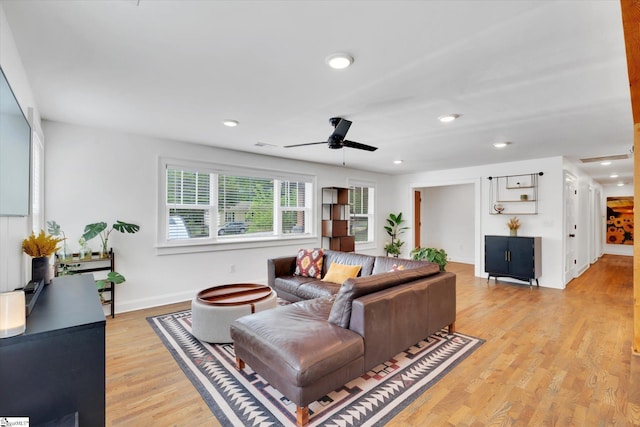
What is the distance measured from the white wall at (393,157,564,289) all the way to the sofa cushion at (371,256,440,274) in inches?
137

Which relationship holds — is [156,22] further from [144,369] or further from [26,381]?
[144,369]

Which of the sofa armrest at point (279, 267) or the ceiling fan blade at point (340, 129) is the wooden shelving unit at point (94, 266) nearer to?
the sofa armrest at point (279, 267)

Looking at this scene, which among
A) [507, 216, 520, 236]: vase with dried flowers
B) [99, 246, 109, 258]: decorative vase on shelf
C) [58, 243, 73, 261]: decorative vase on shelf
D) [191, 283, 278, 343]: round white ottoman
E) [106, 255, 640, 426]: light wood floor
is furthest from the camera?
[507, 216, 520, 236]: vase with dried flowers

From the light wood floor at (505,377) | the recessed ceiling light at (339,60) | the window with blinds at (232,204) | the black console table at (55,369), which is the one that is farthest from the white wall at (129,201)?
the recessed ceiling light at (339,60)

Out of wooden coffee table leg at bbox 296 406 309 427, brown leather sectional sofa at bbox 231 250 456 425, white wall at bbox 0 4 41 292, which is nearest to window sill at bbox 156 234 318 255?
white wall at bbox 0 4 41 292

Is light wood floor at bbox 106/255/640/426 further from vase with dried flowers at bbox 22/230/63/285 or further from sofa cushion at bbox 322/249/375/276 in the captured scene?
sofa cushion at bbox 322/249/375/276

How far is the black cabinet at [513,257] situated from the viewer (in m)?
5.26

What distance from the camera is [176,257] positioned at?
445 cm

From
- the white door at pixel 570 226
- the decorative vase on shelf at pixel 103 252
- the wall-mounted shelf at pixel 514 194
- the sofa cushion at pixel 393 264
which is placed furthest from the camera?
the wall-mounted shelf at pixel 514 194

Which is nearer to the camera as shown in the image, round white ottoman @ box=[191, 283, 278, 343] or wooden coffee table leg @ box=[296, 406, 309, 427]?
wooden coffee table leg @ box=[296, 406, 309, 427]

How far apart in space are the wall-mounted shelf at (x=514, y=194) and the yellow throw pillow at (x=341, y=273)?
373 cm

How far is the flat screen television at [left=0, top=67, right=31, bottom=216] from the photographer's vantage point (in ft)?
4.81

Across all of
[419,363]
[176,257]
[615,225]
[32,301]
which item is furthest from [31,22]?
[615,225]

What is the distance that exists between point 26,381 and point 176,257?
3332 mm
